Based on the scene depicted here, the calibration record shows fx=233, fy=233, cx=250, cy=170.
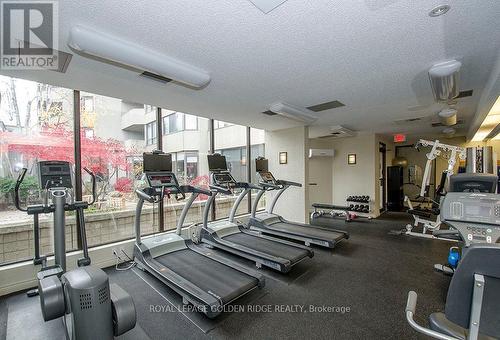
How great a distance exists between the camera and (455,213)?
231cm

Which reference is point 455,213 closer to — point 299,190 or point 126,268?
point 299,190

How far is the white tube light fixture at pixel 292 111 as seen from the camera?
392 centimetres

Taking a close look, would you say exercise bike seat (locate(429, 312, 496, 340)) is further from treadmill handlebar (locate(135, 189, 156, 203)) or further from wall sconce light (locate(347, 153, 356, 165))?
wall sconce light (locate(347, 153, 356, 165))

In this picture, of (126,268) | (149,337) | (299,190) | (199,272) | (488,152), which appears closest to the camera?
(149,337)

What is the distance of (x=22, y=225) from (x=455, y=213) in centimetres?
526

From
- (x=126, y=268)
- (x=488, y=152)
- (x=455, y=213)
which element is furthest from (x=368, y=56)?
(x=488, y=152)

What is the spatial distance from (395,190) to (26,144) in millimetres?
9821

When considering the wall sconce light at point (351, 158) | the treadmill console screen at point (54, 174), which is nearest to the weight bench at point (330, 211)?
the wall sconce light at point (351, 158)

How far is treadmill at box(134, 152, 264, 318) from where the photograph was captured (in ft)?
8.37

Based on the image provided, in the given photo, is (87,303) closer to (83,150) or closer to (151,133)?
(83,150)

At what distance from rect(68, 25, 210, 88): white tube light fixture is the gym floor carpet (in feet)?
8.47

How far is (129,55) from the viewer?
2.12m

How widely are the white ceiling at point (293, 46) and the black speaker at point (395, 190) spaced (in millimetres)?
4905

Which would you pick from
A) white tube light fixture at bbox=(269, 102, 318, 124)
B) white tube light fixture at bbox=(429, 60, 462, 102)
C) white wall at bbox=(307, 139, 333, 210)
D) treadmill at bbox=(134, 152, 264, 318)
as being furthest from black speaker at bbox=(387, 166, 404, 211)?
treadmill at bbox=(134, 152, 264, 318)
